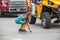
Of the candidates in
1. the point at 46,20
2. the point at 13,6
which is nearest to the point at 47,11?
the point at 46,20

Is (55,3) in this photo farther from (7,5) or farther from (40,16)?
(7,5)

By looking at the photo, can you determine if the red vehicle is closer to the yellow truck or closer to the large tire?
the yellow truck

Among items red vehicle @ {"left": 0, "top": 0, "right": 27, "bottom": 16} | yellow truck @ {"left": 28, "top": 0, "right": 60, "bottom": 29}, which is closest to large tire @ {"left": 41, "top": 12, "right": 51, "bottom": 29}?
yellow truck @ {"left": 28, "top": 0, "right": 60, "bottom": 29}

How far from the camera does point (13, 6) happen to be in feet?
78.4

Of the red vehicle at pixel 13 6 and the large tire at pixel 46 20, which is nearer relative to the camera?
the large tire at pixel 46 20

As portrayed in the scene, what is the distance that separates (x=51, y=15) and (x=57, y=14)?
0.56 m

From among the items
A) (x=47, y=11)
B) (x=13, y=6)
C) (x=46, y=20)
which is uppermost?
(x=47, y=11)

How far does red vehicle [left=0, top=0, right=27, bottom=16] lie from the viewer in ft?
77.7

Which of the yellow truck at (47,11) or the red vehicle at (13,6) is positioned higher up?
the yellow truck at (47,11)

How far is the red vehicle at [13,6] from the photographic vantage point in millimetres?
23672

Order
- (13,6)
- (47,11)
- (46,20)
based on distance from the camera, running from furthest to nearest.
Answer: (13,6)
(47,11)
(46,20)

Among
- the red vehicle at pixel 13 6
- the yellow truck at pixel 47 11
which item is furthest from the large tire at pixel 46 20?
the red vehicle at pixel 13 6

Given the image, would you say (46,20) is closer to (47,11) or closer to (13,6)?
(47,11)

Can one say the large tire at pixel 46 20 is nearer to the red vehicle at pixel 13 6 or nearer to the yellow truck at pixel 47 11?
the yellow truck at pixel 47 11
